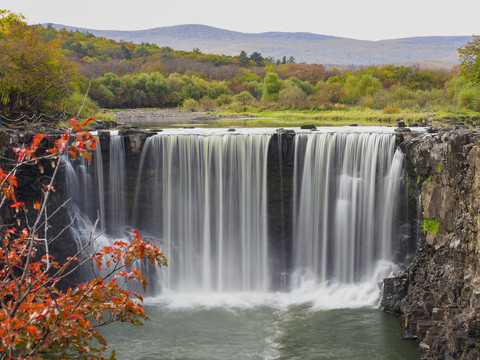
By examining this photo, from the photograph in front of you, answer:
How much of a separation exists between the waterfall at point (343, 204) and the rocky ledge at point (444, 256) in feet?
4.04

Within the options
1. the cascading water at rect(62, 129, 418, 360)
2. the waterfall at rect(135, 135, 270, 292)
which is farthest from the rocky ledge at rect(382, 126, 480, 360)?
the waterfall at rect(135, 135, 270, 292)

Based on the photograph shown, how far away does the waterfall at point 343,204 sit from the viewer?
63.8 ft

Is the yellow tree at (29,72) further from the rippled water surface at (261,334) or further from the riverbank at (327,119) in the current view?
the rippled water surface at (261,334)

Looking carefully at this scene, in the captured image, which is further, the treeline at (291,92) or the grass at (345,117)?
the treeline at (291,92)

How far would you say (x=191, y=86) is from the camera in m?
76.1

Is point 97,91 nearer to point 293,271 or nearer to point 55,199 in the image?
point 55,199

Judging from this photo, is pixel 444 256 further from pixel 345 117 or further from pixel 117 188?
pixel 345 117

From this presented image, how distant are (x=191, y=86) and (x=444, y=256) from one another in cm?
6347

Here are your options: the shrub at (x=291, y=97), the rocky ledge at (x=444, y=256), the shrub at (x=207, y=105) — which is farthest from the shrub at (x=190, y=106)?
the rocky ledge at (x=444, y=256)

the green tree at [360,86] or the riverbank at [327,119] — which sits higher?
the green tree at [360,86]

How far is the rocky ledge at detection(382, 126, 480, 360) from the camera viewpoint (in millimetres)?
13737

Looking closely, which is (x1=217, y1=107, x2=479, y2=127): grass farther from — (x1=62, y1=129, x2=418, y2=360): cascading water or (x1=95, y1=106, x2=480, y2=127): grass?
(x1=62, y1=129, x2=418, y2=360): cascading water

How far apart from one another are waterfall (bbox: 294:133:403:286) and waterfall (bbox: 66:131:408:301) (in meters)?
0.04

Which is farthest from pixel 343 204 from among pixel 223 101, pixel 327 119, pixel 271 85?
pixel 271 85
